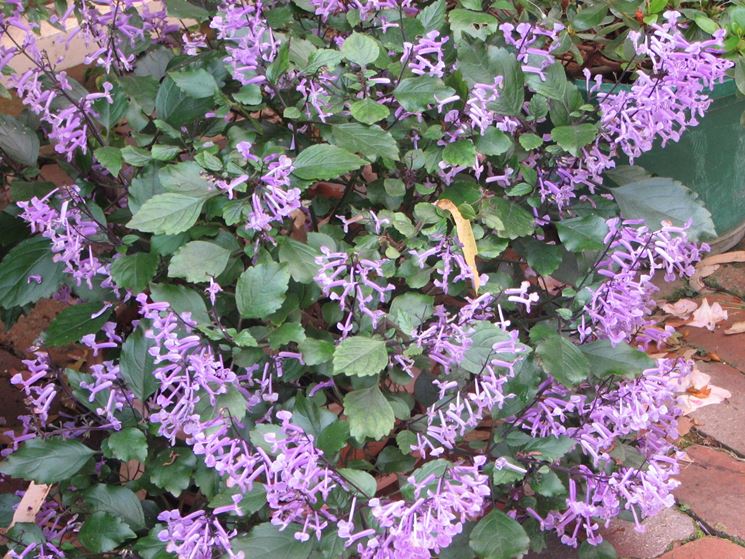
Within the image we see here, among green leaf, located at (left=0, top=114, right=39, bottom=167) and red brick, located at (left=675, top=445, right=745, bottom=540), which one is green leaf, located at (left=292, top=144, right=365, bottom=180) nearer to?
green leaf, located at (left=0, top=114, right=39, bottom=167)

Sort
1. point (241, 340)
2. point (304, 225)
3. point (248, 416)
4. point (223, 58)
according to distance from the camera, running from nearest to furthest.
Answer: point (241, 340) → point (248, 416) → point (223, 58) → point (304, 225)

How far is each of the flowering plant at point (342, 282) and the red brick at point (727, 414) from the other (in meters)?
0.59

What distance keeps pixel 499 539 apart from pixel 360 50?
831mm

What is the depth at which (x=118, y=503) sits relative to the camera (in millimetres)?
1505

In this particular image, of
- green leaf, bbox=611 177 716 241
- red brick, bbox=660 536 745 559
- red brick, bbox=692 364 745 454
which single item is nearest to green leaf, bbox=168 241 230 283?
green leaf, bbox=611 177 716 241

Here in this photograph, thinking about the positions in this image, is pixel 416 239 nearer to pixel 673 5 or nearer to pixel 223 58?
pixel 223 58

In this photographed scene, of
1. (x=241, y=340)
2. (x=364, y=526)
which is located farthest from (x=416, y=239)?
Answer: (x=364, y=526)

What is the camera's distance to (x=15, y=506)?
5.50ft

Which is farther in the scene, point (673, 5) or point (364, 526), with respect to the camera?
point (673, 5)

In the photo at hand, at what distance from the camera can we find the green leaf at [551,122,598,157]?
1.53 meters

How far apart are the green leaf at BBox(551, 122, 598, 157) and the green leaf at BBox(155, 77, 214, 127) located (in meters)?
0.61

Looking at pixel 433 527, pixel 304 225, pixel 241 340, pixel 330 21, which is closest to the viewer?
pixel 433 527

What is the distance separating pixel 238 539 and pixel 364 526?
0.19 metres

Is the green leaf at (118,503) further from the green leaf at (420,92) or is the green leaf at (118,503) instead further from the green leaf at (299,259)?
the green leaf at (420,92)
